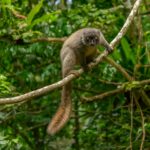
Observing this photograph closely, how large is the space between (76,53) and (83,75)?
1032mm

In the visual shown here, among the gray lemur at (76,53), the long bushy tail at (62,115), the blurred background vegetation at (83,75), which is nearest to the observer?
the long bushy tail at (62,115)

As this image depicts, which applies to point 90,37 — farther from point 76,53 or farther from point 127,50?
point 127,50

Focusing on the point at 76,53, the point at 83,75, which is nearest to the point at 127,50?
the point at 83,75

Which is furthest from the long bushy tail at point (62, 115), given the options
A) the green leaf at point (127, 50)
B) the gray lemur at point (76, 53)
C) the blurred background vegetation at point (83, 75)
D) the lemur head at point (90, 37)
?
the green leaf at point (127, 50)

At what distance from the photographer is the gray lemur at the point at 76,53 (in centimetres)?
496

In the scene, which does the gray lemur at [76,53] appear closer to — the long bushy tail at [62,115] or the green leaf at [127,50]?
the long bushy tail at [62,115]

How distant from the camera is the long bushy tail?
4.63 m

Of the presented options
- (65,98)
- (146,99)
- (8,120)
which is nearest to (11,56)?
(8,120)

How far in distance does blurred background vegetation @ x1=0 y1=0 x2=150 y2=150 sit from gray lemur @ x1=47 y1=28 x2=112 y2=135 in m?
0.37

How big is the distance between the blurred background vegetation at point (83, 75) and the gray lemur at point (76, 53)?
37 cm

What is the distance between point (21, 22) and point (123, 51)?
1.39 metres

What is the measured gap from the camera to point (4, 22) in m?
5.15

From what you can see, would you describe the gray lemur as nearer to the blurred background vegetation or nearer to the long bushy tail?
the long bushy tail

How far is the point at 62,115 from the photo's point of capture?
484 centimetres
